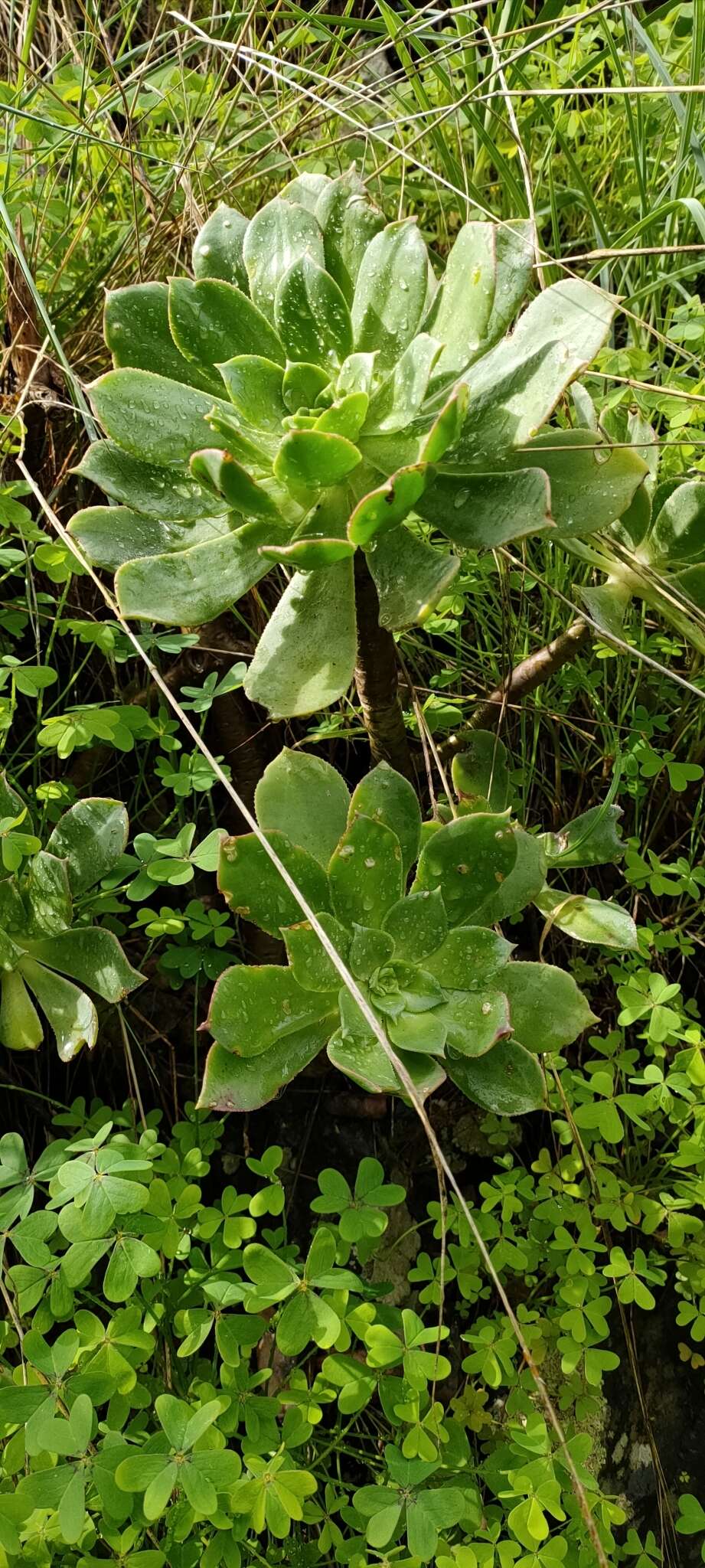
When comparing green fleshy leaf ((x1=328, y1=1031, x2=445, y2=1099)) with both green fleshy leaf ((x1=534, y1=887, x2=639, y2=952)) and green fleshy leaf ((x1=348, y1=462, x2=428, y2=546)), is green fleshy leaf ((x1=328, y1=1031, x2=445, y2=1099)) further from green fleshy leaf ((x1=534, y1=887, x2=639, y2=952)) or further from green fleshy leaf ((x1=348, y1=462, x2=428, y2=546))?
green fleshy leaf ((x1=348, y1=462, x2=428, y2=546))

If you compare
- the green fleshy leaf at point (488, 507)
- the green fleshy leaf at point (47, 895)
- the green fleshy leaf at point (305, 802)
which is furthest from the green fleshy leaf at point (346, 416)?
the green fleshy leaf at point (47, 895)

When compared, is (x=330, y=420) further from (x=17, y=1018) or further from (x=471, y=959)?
(x=17, y=1018)

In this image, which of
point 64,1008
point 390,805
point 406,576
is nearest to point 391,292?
point 406,576

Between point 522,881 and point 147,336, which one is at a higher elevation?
point 147,336

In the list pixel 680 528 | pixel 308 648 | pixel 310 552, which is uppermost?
pixel 310 552

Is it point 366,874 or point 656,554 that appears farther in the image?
point 656,554

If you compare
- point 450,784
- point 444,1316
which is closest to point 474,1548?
point 444,1316

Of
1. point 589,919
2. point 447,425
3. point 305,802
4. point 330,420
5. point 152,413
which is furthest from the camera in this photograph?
point 589,919
